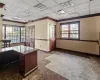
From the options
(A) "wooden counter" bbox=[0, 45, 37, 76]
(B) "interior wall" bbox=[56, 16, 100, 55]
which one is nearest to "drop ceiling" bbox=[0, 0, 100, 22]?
(B) "interior wall" bbox=[56, 16, 100, 55]

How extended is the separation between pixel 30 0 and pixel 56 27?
4070 mm

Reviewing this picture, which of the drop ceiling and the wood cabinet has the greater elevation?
the drop ceiling

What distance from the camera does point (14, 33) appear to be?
22.3ft

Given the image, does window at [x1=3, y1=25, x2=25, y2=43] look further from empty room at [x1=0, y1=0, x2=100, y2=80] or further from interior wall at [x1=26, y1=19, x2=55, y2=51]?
interior wall at [x1=26, y1=19, x2=55, y2=51]

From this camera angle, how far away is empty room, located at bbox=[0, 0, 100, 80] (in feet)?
8.57

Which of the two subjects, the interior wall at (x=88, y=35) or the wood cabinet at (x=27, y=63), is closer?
the wood cabinet at (x=27, y=63)

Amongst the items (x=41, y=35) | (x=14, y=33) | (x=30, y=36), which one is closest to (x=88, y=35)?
(x=41, y=35)

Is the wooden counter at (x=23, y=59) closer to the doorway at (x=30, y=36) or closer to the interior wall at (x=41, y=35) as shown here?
the interior wall at (x=41, y=35)

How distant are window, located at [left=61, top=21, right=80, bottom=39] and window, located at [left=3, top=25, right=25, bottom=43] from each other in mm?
4487

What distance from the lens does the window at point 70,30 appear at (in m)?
5.30

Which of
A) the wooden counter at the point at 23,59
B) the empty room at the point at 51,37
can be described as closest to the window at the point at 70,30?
the empty room at the point at 51,37

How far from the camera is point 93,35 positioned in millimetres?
4473

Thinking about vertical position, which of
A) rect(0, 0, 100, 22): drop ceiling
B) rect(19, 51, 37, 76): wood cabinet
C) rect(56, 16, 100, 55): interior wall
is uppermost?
rect(0, 0, 100, 22): drop ceiling

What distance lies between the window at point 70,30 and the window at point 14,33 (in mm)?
4487
